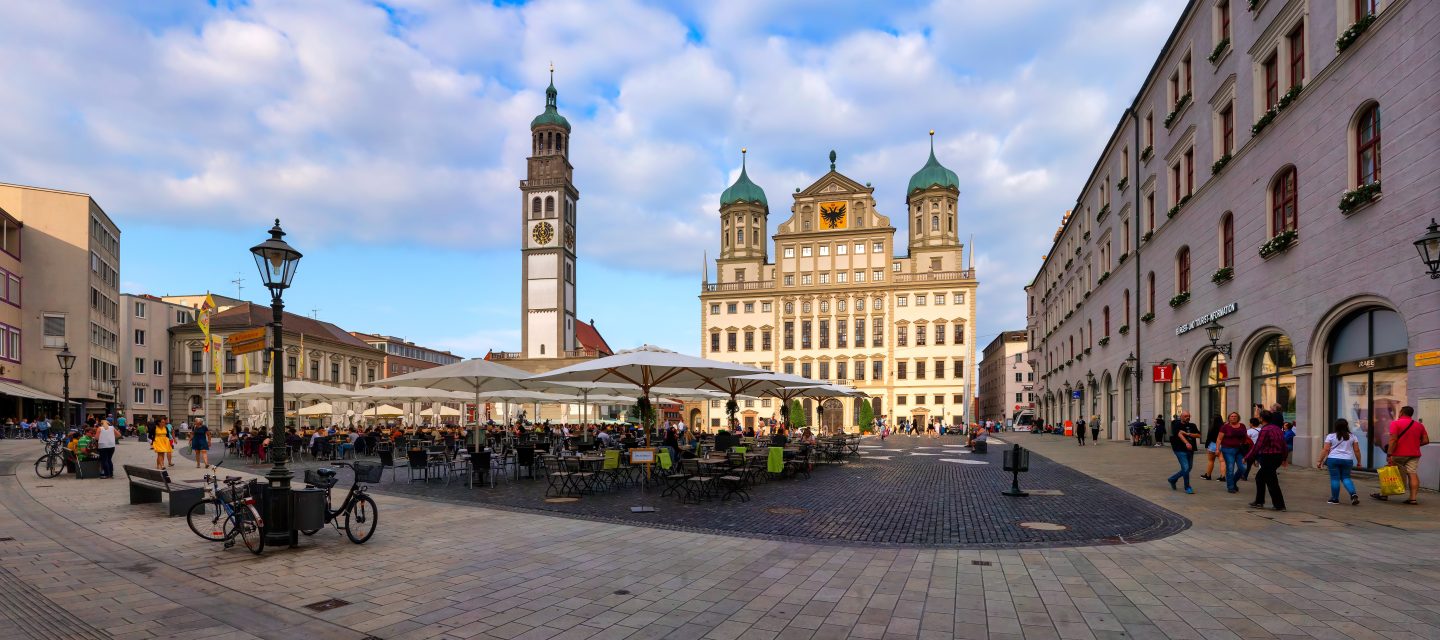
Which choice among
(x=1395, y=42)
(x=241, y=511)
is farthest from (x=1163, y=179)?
(x=241, y=511)

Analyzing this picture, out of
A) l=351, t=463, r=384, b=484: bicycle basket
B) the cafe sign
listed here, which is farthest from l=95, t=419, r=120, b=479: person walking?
the cafe sign

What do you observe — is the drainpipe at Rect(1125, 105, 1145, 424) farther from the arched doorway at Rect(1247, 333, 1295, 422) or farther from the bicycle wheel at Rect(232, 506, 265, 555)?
the bicycle wheel at Rect(232, 506, 265, 555)

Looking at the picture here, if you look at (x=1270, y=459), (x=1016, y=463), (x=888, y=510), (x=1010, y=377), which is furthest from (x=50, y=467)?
(x=1010, y=377)

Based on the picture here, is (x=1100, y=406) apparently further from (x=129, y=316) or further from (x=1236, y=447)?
(x=129, y=316)

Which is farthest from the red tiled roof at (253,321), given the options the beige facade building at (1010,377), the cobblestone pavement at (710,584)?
the beige facade building at (1010,377)

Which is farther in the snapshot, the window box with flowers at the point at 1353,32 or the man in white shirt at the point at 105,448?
the man in white shirt at the point at 105,448

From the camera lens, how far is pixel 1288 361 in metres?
17.8

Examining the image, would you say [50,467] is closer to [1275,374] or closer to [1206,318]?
[1275,374]

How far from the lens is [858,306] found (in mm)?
73312

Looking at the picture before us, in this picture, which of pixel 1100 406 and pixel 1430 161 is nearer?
pixel 1430 161

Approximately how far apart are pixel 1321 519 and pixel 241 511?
43.9 feet

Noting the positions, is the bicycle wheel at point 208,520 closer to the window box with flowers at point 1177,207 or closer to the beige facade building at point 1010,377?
the window box with flowers at point 1177,207

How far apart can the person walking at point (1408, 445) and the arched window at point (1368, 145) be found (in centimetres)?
584

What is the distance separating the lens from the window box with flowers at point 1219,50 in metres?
21.4
